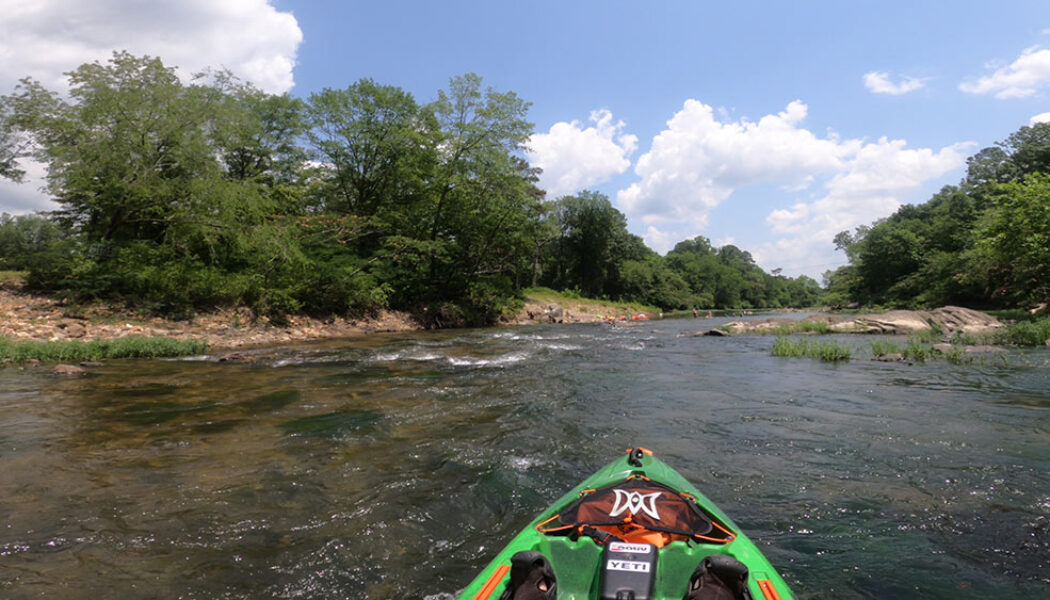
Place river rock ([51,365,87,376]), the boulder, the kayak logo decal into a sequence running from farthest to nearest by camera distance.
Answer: the boulder < river rock ([51,365,87,376]) < the kayak logo decal

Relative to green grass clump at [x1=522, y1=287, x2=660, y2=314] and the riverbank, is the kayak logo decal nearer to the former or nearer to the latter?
the riverbank

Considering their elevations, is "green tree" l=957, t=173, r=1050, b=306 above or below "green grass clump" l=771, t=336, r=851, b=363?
above

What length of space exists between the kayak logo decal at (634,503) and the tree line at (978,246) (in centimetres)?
2490

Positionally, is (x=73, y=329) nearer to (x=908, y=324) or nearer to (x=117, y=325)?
(x=117, y=325)

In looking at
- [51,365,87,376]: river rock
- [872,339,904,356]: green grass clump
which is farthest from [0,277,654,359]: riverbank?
[872,339,904,356]: green grass clump

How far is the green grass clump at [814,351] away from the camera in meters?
12.5

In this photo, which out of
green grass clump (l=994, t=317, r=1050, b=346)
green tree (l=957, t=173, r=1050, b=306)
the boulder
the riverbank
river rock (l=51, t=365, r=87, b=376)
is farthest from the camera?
green tree (l=957, t=173, r=1050, b=306)

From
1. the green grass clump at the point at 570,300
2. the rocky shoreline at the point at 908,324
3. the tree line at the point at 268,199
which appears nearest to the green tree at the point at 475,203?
the tree line at the point at 268,199

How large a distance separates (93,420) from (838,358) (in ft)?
51.4

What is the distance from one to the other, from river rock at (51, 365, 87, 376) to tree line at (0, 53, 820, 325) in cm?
646

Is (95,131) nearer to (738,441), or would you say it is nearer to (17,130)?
(17,130)

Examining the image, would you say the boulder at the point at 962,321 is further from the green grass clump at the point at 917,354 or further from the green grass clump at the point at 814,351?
the green grass clump at the point at 814,351

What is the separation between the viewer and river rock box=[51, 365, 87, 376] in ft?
31.0

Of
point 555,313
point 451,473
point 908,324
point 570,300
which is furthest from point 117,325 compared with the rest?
point 570,300
